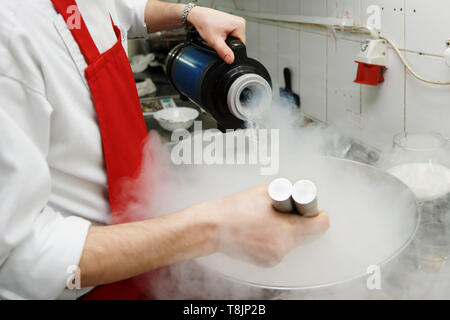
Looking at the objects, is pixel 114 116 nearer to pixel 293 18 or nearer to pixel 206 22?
pixel 206 22

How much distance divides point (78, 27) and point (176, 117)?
4.31 ft

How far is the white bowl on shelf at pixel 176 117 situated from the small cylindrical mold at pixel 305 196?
4.19 feet

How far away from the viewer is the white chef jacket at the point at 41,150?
0.60 meters

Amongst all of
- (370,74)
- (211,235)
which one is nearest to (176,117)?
(370,74)

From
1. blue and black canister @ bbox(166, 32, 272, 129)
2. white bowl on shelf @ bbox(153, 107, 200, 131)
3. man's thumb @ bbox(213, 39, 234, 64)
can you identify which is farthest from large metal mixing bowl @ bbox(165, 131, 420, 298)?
white bowl on shelf @ bbox(153, 107, 200, 131)

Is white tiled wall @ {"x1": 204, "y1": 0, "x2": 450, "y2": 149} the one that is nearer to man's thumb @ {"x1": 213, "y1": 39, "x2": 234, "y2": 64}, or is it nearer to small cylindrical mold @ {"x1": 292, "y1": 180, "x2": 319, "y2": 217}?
man's thumb @ {"x1": 213, "y1": 39, "x2": 234, "y2": 64}

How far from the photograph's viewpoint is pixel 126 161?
0.85m

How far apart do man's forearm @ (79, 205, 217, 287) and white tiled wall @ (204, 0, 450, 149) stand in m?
0.86

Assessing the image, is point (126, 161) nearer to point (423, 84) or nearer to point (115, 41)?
point (115, 41)

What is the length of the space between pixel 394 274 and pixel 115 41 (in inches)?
29.9

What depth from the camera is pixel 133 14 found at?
1228 millimetres

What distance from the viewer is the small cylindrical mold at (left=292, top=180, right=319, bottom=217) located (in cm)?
66

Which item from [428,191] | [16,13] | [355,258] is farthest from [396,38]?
[16,13]
